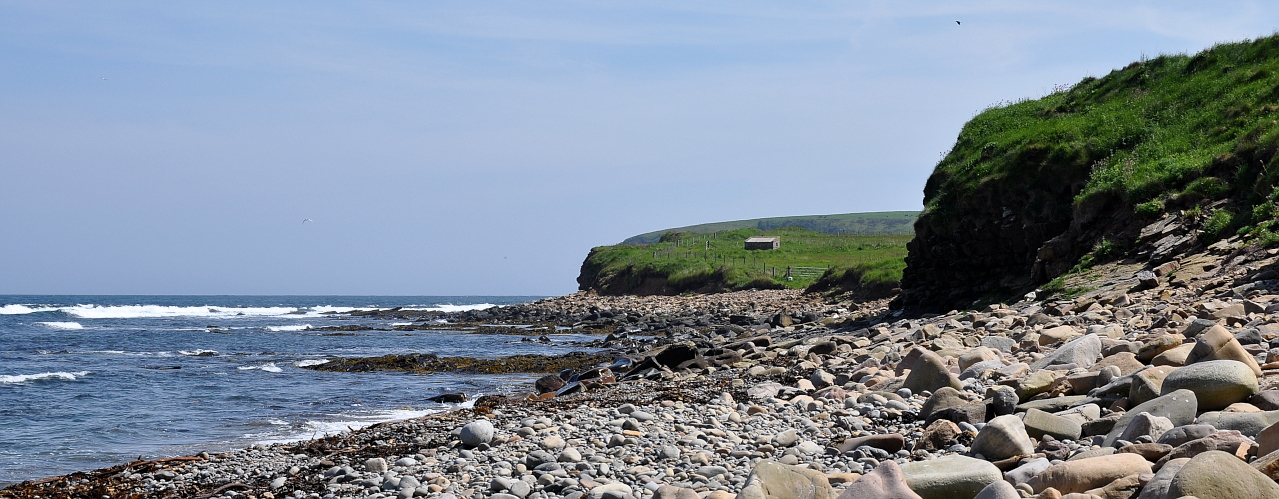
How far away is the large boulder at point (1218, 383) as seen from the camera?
5.31 meters

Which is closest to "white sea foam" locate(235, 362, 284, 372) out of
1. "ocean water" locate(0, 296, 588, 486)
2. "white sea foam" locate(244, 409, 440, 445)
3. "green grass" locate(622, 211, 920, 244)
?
"ocean water" locate(0, 296, 588, 486)

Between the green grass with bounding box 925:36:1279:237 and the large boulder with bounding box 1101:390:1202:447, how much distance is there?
32.7ft

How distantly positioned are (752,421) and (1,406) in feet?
41.3

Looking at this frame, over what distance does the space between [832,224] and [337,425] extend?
160496 millimetres

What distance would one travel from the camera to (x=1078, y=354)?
7844 millimetres

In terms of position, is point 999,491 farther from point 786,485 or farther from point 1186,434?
point 1186,434

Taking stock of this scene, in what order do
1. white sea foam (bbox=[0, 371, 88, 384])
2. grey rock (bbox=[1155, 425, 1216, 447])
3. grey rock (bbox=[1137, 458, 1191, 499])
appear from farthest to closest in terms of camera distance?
1. white sea foam (bbox=[0, 371, 88, 384])
2. grey rock (bbox=[1155, 425, 1216, 447])
3. grey rock (bbox=[1137, 458, 1191, 499])

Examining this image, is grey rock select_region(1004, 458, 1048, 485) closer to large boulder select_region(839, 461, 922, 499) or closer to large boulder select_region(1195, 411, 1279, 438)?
large boulder select_region(839, 461, 922, 499)

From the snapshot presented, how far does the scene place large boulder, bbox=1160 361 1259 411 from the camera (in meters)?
5.31

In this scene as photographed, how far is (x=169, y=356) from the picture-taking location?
26.3 meters

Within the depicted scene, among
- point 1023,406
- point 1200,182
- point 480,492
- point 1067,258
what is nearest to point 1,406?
point 480,492

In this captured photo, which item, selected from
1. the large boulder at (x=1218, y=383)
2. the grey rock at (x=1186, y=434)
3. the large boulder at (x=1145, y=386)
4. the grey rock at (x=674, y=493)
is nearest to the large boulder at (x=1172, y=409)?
the large boulder at (x=1218, y=383)

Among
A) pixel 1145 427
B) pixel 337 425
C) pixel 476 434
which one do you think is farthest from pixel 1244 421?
pixel 337 425

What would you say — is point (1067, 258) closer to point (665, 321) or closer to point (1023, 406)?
point (1023, 406)
